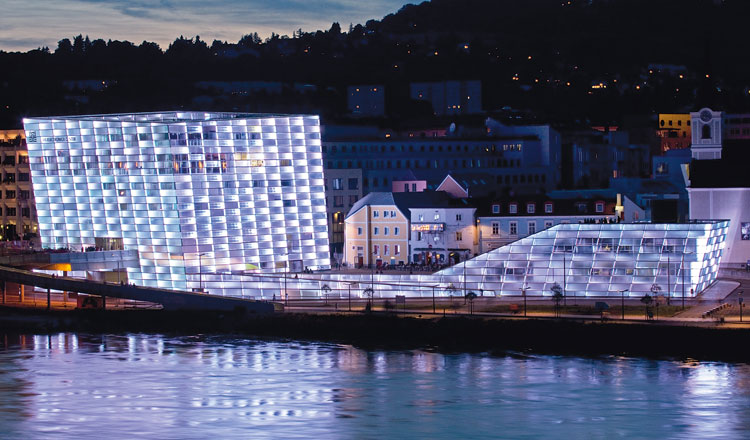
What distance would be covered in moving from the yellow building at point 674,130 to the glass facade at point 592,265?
77250 mm

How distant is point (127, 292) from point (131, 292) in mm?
205

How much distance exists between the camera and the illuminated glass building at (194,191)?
87.2m

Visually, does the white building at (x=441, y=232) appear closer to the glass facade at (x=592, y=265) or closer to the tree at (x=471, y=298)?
the glass facade at (x=592, y=265)

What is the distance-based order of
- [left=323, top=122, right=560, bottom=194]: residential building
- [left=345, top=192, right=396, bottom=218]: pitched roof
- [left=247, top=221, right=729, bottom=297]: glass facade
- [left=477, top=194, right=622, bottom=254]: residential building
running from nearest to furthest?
[left=247, top=221, right=729, bottom=297]: glass facade < [left=477, top=194, right=622, bottom=254]: residential building < [left=345, top=192, right=396, bottom=218]: pitched roof < [left=323, top=122, right=560, bottom=194]: residential building

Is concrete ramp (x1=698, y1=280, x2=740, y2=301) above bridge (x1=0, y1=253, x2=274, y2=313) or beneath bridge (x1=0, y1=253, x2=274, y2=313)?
beneath

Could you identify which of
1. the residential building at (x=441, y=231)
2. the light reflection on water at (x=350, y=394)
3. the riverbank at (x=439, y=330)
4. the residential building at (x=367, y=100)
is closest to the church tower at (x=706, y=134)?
the residential building at (x=441, y=231)

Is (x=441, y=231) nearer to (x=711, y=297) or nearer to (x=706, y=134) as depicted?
(x=706, y=134)

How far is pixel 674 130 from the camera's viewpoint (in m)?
159

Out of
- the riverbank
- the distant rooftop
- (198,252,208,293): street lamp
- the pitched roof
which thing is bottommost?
the riverbank

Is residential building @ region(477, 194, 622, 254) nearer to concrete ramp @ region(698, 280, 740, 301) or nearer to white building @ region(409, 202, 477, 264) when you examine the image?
white building @ region(409, 202, 477, 264)

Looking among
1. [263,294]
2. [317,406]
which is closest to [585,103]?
[263,294]

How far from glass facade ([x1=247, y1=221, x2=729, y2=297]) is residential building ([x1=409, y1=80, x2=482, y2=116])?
100 m

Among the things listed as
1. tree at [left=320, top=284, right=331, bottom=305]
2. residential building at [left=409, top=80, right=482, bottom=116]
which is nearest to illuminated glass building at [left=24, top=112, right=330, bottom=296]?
tree at [left=320, top=284, right=331, bottom=305]

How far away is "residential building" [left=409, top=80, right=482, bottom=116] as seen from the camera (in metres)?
179
